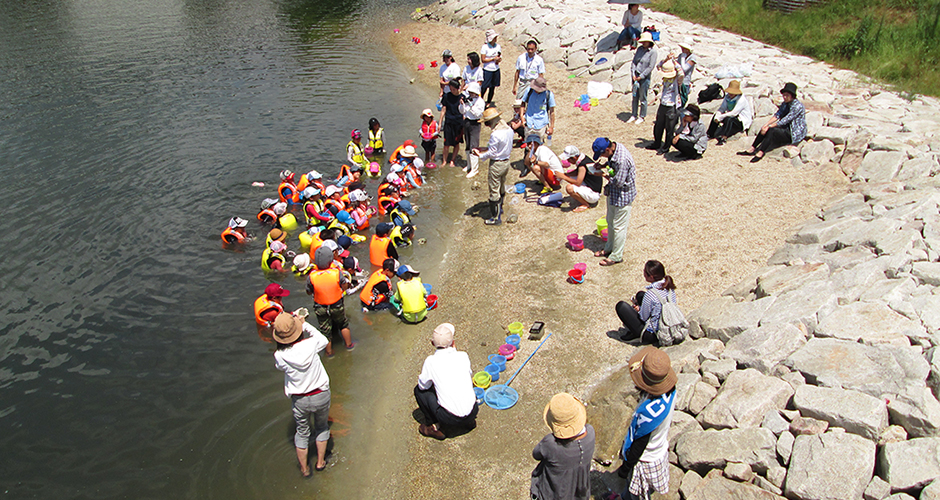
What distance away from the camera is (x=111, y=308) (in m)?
10.4

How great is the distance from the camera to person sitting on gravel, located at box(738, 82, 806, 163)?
39.7 ft

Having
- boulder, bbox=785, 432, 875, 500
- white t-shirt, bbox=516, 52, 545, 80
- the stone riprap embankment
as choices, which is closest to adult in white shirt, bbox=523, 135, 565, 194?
white t-shirt, bbox=516, 52, 545, 80

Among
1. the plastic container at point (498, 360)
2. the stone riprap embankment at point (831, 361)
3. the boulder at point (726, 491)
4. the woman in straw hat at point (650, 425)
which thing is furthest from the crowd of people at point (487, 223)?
the plastic container at point (498, 360)

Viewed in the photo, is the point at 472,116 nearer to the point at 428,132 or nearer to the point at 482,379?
the point at 428,132

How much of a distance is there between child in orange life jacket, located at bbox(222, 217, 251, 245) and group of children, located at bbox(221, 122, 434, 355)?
0.8 inches

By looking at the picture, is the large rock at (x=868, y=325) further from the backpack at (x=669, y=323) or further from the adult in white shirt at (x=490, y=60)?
the adult in white shirt at (x=490, y=60)

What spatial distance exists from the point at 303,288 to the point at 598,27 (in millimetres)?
17184

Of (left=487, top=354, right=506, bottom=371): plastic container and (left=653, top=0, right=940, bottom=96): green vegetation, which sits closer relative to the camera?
(left=487, top=354, right=506, bottom=371): plastic container

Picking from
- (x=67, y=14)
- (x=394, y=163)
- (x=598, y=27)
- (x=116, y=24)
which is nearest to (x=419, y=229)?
(x=394, y=163)

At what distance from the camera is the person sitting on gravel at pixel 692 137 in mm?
12972

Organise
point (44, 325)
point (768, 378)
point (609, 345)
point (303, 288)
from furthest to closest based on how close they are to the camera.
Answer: point (303, 288) → point (44, 325) → point (609, 345) → point (768, 378)

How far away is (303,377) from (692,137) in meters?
10.7

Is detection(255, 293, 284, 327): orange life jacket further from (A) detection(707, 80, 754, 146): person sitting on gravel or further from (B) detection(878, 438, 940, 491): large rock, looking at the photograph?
(A) detection(707, 80, 754, 146): person sitting on gravel

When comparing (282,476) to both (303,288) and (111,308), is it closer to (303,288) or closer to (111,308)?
(303,288)
